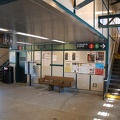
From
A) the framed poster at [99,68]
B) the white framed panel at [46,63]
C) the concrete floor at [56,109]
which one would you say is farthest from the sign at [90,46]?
the concrete floor at [56,109]

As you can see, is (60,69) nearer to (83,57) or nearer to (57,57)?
(57,57)

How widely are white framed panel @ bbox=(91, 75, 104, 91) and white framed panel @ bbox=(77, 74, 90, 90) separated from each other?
24cm

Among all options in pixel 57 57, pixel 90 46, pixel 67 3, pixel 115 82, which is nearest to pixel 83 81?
pixel 115 82

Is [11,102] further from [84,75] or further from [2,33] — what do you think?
[84,75]

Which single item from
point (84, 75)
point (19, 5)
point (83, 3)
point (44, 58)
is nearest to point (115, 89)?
point (84, 75)

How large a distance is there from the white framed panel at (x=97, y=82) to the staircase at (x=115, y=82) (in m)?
0.44

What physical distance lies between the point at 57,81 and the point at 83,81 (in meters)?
1.27

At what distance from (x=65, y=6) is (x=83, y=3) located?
628mm

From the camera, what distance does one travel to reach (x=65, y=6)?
244cm

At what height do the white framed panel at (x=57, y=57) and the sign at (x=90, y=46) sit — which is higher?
the sign at (x=90, y=46)

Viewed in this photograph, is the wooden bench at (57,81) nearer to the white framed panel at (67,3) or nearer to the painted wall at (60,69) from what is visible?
the painted wall at (60,69)

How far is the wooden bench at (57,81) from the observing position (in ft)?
23.0

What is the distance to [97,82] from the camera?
6945 millimetres

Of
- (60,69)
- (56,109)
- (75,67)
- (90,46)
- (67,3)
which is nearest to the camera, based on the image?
(67,3)
